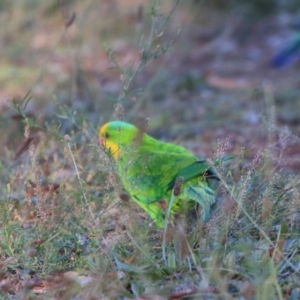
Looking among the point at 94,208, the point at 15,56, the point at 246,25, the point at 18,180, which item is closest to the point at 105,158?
the point at 94,208

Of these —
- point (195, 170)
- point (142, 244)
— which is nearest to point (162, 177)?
point (195, 170)

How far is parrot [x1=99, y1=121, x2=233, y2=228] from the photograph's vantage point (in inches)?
131

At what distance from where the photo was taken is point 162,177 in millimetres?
3561

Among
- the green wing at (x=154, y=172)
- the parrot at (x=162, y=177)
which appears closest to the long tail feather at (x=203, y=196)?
the parrot at (x=162, y=177)

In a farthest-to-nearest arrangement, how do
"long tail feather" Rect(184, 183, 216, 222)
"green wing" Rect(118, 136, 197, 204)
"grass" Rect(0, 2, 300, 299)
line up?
"green wing" Rect(118, 136, 197, 204) → "long tail feather" Rect(184, 183, 216, 222) → "grass" Rect(0, 2, 300, 299)

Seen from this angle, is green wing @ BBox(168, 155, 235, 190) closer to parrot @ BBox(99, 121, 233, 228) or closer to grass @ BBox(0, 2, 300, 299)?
parrot @ BBox(99, 121, 233, 228)

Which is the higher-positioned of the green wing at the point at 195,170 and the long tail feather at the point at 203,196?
the green wing at the point at 195,170

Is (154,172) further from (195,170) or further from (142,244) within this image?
(142,244)

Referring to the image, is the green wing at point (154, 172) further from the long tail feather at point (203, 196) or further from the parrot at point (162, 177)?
the long tail feather at point (203, 196)

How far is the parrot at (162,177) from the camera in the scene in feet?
10.9

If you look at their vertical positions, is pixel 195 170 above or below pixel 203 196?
above

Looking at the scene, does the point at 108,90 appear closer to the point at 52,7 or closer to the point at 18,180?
the point at 52,7

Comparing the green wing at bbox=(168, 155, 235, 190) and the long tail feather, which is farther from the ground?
the green wing at bbox=(168, 155, 235, 190)

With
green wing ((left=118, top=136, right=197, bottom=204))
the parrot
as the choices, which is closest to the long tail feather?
the parrot
